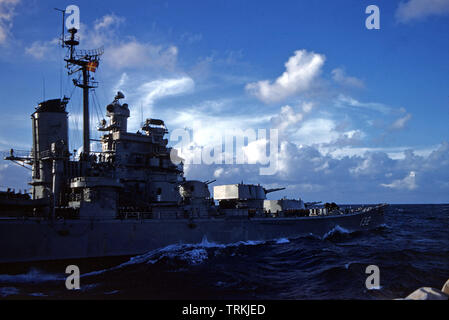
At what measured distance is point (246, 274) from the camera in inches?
735

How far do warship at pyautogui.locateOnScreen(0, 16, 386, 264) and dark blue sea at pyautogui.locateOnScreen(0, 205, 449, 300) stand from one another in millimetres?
1097

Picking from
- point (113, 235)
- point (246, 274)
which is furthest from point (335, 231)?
point (113, 235)

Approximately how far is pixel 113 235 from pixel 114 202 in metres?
2.23

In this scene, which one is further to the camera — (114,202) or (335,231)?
(335,231)

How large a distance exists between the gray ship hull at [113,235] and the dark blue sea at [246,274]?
674 millimetres

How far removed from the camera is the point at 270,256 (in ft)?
78.7

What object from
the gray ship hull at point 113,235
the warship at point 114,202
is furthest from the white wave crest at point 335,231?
the gray ship hull at point 113,235

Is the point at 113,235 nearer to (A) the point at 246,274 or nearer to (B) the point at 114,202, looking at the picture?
(B) the point at 114,202

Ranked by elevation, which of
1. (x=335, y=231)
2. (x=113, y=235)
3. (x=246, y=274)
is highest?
(x=113, y=235)

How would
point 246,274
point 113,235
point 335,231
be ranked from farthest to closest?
point 335,231
point 113,235
point 246,274

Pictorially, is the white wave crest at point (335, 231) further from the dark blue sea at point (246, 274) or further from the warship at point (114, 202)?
the dark blue sea at point (246, 274)
